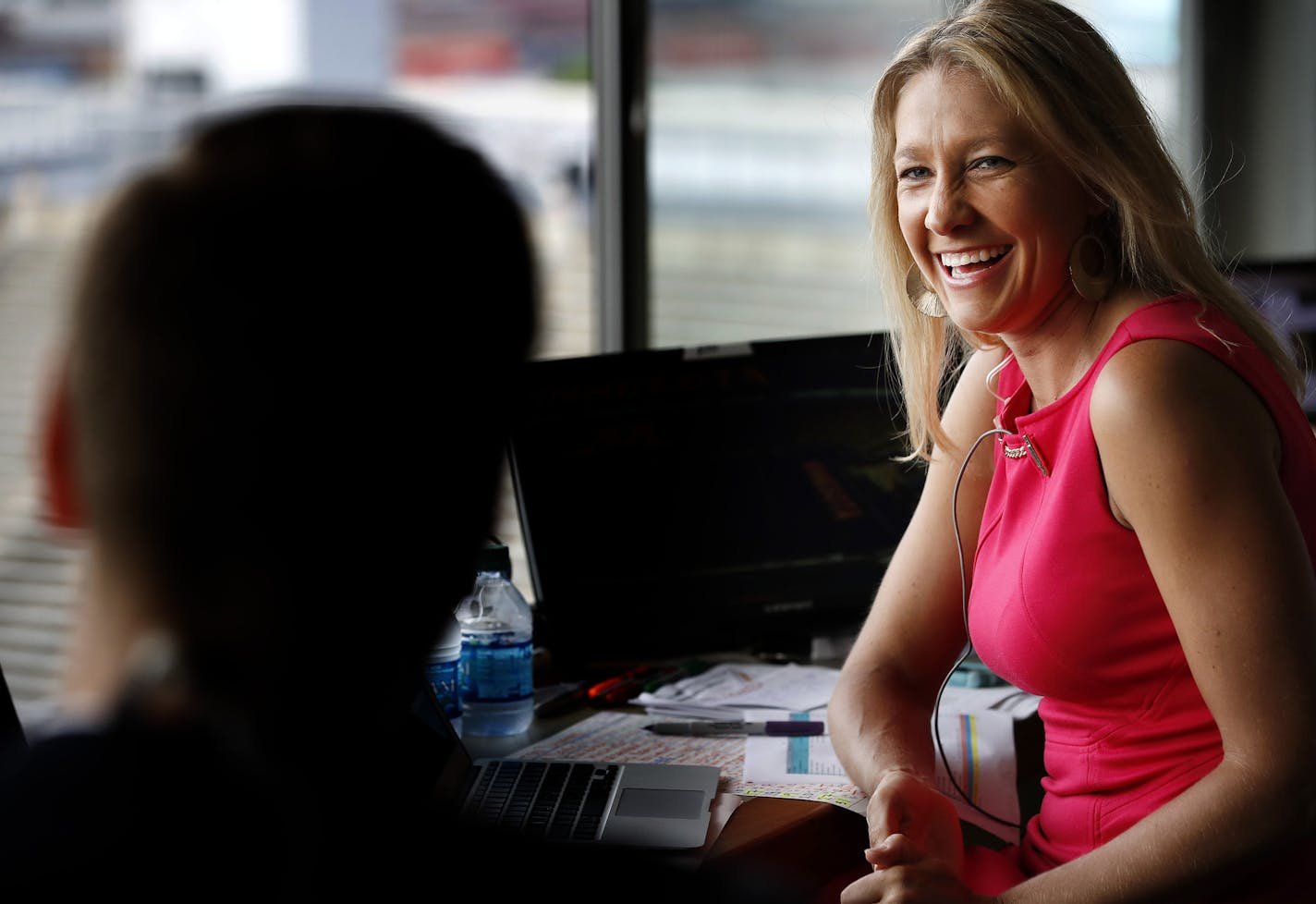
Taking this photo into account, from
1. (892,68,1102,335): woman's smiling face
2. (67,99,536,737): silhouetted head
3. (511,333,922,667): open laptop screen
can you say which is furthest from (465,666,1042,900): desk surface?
(67,99,536,737): silhouetted head

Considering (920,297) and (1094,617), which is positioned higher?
(920,297)

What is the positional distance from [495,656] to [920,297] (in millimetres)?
684

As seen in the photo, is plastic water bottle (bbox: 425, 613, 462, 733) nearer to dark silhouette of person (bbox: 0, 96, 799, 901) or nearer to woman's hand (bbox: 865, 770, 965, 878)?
woman's hand (bbox: 865, 770, 965, 878)

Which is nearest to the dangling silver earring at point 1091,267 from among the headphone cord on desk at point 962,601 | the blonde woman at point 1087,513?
the blonde woman at point 1087,513

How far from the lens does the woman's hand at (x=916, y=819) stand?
1.42m

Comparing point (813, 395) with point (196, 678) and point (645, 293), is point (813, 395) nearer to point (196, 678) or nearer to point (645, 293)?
point (645, 293)

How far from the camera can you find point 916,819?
1.45 meters

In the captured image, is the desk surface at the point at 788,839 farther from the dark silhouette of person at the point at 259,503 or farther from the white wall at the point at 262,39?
the white wall at the point at 262,39

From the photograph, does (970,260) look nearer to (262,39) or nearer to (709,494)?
(709,494)

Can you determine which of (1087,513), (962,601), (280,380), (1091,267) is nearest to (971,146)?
(1091,267)

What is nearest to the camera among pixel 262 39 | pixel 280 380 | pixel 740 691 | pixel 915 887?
pixel 280 380

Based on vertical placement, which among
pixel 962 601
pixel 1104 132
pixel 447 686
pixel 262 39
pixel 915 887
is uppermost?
pixel 262 39

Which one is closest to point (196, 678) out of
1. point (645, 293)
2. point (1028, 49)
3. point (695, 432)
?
point (1028, 49)

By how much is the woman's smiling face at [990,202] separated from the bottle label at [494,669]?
67cm
